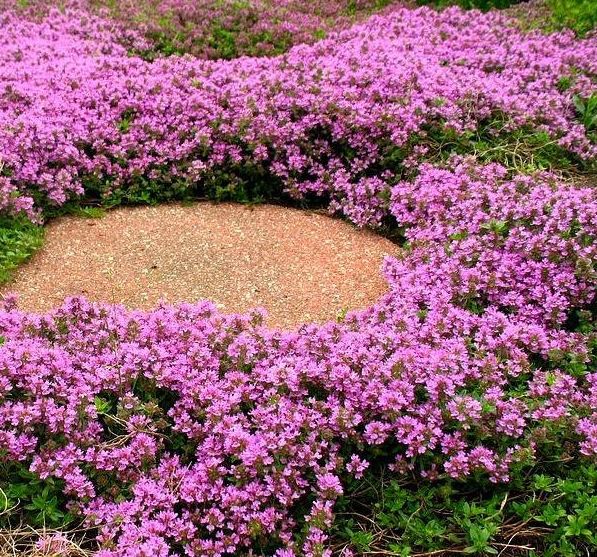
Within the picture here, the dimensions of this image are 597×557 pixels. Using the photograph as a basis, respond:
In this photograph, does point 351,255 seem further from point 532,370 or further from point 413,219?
point 532,370

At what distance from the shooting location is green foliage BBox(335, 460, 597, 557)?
2928 millimetres

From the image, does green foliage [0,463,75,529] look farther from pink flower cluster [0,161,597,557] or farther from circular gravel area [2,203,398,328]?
circular gravel area [2,203,398,328]

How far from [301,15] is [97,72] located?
3.42 meters

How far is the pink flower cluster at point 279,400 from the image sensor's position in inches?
116

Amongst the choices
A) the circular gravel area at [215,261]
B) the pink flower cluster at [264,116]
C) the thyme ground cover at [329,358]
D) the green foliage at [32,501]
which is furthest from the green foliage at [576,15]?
the green foliage at [32,501]

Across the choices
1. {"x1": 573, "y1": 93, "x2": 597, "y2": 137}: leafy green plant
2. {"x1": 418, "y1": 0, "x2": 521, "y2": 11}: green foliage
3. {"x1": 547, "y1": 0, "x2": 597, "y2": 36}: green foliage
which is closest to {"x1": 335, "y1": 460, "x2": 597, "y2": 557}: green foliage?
{"x1": 573, "y1": 93, "x2": 597, "y2": 137}: leafy green plant

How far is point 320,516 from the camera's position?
288cm

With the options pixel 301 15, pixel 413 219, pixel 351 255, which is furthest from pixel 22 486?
pixel 301 15

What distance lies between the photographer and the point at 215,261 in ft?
16.1

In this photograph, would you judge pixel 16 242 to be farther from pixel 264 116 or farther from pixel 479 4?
pixel 479 4

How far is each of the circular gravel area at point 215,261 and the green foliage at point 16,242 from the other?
65 millimetres

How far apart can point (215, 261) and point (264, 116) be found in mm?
1464

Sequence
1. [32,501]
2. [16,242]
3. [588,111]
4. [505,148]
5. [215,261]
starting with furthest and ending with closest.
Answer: [588,111] → [505,148] → [215,261] → [16,242] → [32,501]

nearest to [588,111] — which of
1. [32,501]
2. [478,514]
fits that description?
[478,514]
